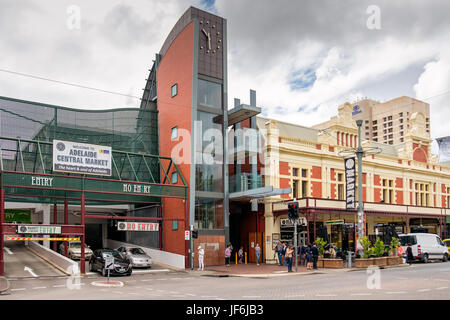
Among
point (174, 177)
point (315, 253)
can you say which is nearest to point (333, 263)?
point (315, 253)

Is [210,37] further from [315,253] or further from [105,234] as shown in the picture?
[105,234]

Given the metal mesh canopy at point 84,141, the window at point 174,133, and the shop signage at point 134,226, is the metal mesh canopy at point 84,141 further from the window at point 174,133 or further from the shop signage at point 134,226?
the shop signage at point 134,226

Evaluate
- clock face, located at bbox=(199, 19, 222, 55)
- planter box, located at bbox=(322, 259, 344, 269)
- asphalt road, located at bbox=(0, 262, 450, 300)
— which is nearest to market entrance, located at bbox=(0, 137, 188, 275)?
asphalt road, located at bbox=(0, 262, 450, 300)

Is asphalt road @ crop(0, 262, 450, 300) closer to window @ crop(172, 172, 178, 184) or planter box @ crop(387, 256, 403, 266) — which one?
planter box @ crop(387, 256, 403, 266)

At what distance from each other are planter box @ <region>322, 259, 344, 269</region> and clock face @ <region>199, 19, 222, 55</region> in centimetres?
1680

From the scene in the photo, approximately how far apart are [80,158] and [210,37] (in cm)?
1326

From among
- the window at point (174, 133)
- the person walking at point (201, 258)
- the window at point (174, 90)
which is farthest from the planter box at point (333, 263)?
the window at point (174, 90)

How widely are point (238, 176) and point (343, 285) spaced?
16.8 metres

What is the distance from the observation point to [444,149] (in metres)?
57.8

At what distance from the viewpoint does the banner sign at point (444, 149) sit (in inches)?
2249

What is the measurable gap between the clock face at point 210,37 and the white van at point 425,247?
19.6m

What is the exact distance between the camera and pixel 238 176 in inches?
1331
